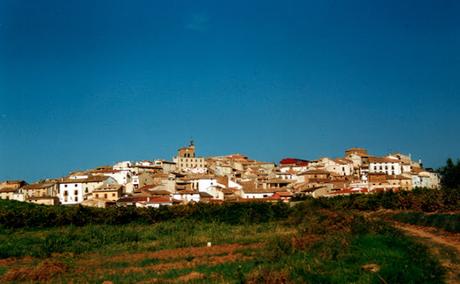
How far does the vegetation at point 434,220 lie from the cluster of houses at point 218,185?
81.0 feet

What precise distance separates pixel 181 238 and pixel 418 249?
13.5 m

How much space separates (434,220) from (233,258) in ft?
41.4

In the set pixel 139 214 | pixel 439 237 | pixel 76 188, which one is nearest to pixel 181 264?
pixel 439 237

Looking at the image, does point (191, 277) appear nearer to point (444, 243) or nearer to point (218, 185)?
point (444, 243)

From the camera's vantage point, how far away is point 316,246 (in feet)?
57.1

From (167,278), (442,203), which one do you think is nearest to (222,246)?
(167,278)

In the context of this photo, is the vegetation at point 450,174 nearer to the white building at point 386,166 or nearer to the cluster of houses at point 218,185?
the cluster of houses at point 218,185

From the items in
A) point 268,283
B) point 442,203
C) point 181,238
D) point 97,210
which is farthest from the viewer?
point 97,210

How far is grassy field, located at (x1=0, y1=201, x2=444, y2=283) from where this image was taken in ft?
41.8

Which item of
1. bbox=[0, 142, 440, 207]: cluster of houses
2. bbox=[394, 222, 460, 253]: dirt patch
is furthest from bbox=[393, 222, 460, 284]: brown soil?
bbox=[0, 142, 440, 207]: cluster of houses

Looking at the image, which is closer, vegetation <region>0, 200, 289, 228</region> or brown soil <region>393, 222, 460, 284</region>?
brown soil <region>393, 222, 460, 284</region>

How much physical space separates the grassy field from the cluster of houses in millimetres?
31358

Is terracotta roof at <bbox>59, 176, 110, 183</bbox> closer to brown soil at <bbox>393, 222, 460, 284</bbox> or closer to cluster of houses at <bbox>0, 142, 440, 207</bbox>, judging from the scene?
cluster of houses at <bbox>0, 142, 440, 207</bbox>

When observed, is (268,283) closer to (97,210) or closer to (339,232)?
(339,232)
